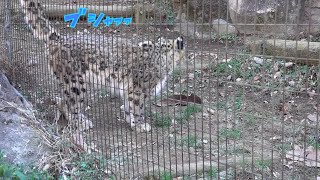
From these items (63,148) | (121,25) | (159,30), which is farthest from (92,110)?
(159,30)

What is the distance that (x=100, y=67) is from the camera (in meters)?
5.52

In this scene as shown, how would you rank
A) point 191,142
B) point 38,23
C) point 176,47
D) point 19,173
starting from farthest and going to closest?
1. point 38,23
2. point 176,47
3. point 191,142
4. point 19,173

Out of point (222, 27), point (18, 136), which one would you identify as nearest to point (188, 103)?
point (222, 27)

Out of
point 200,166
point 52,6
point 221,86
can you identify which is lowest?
point 200,166

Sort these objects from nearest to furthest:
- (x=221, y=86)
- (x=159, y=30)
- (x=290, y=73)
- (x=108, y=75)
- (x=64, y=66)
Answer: (x=159, y=30) → (x=108, y=75) → (x=64, y=66) → (x=290, y=73) → (x=221, y=86)

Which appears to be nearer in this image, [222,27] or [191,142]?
[191,142]

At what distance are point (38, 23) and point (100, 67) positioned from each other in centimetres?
110

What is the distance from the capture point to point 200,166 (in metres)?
4.19

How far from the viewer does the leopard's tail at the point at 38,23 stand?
583 centimetres

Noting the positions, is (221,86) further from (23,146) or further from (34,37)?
(23,146)

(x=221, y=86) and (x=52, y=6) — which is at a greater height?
(x=52, y=6)

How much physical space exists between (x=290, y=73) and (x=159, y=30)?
122 inches

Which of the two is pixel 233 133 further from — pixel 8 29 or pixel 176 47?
pixel 8 29

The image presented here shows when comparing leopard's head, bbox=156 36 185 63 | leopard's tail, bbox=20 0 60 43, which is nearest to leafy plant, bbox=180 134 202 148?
leopard's head, bbox=156 36 185 63
